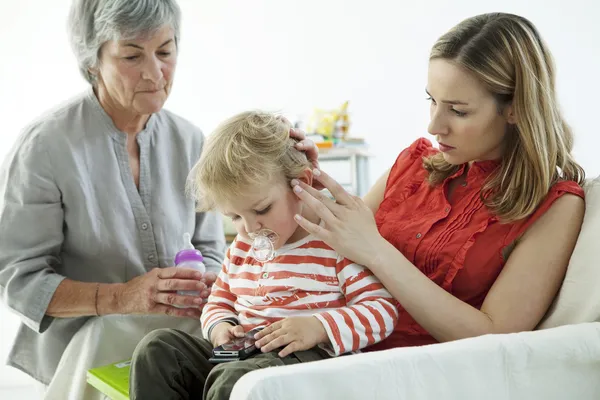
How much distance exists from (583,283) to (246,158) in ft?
2.41

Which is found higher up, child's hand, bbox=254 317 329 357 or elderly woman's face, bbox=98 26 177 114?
elderly woman's face, bbox=98 26 177 114

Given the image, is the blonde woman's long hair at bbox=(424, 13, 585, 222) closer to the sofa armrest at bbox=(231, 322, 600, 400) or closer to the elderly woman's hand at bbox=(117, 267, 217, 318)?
the sofa armrest at bbox=(231, 322, 600, 400)

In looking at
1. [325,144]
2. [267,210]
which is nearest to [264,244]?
[267,210]

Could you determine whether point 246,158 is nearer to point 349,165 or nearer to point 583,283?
point 583,283

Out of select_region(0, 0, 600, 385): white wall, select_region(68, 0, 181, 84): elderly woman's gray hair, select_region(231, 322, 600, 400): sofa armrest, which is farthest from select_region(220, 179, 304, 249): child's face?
select_region(0, 0, 600, 385): white wall

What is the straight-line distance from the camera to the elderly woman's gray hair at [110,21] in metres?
1.93

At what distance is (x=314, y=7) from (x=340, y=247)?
380cm

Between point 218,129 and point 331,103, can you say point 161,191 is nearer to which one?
point 218,129

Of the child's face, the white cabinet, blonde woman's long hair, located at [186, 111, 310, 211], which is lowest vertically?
the white cabinet

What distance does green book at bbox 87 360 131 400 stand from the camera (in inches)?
63.4

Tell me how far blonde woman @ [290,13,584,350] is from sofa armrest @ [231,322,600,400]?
0.17 metres

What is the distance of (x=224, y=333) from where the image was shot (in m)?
1.52

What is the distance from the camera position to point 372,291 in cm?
149

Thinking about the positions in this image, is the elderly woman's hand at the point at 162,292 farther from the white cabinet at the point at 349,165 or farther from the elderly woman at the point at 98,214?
the white cabinet at the point at 349,165
